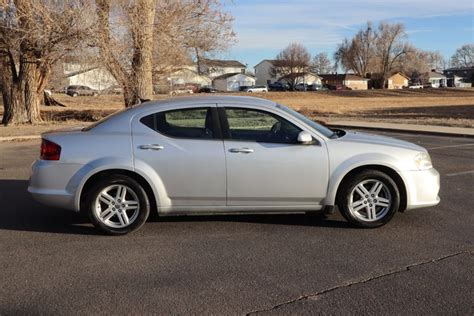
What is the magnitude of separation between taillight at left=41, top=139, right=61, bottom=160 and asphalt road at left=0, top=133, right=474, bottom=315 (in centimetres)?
88

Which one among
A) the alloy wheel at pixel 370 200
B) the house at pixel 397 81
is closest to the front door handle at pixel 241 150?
the alloy wheel at pixel 370 200

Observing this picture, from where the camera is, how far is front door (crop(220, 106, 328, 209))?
5.76 m

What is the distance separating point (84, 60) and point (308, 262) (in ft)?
57.5

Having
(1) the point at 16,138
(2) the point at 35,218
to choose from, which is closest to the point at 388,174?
(2) the point at 35,218

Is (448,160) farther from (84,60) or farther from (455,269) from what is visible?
(84,60)

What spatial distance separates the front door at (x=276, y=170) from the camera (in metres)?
5.76

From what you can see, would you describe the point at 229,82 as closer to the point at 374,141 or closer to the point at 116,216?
the point at 374,141

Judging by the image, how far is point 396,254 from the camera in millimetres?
5125

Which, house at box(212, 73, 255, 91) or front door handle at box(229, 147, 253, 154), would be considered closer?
front door handle at box(229, 147, 253, 154)

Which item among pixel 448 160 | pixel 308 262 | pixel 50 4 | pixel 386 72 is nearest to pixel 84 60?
pixel 50 4

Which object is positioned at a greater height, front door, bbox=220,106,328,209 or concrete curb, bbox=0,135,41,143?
front door, bbox=220,106,328,209

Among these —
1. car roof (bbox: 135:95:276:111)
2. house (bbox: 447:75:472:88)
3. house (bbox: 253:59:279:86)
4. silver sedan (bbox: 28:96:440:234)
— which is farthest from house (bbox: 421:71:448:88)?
car roof (bbox: 135:95:276:111)

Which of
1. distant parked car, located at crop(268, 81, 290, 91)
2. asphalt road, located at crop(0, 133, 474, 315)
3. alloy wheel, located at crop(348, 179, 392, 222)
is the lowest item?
asphalt road, located at crop(0, 133, 474, 315)

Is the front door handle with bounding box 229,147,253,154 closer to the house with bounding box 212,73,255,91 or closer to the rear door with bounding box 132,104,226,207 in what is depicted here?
the rear door with bounding box 132,104,226,207
